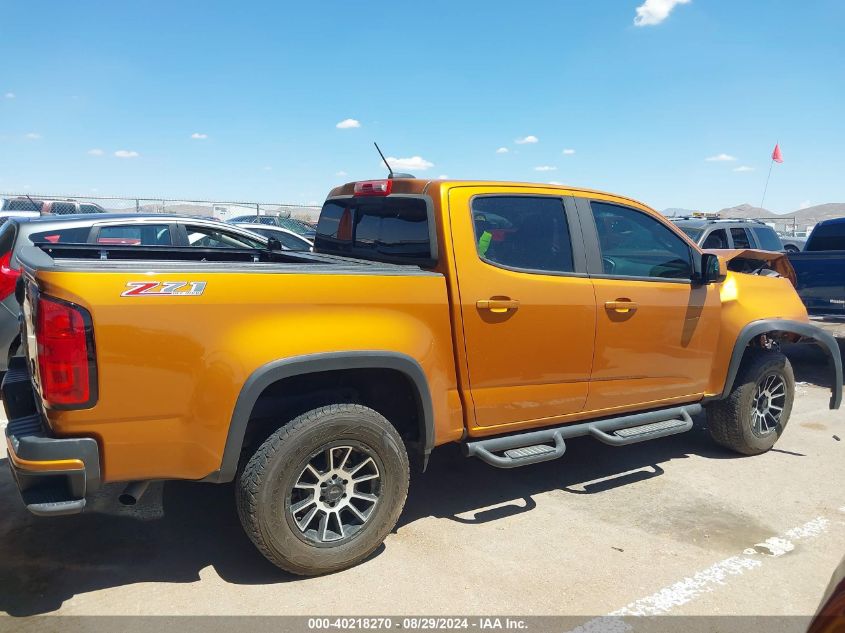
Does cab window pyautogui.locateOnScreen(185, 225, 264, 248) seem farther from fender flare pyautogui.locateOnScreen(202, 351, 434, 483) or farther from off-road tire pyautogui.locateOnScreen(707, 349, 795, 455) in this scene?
off-road tire pyautogui.locateOnScreen(707, 349, 795, 455)

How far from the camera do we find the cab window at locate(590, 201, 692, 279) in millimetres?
4234

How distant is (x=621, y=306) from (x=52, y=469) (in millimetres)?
3190

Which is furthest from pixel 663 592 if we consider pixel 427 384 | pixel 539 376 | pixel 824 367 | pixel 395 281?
pixel 824 367

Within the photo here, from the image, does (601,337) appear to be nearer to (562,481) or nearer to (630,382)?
(630,382)

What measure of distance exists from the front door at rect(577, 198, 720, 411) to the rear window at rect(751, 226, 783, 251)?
7947mm

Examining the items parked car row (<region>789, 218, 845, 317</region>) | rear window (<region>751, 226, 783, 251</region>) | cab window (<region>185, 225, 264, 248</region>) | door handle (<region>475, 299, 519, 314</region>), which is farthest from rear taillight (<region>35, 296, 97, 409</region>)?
rear window (<region>751, 226, 783, 251</region>)

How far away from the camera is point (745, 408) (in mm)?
4953

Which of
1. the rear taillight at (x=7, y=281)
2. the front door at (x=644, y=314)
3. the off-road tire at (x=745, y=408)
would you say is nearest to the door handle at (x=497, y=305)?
the front door at (x=644, y=314)

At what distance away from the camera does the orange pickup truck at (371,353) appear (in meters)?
2.61

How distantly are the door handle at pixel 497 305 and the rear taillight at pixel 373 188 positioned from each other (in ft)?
3.24

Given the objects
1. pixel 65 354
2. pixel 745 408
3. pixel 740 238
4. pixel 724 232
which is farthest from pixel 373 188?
pixel 740 238

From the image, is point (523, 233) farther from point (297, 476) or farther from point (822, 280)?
point (822, 280)

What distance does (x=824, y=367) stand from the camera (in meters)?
8.70

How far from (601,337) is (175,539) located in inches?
108
